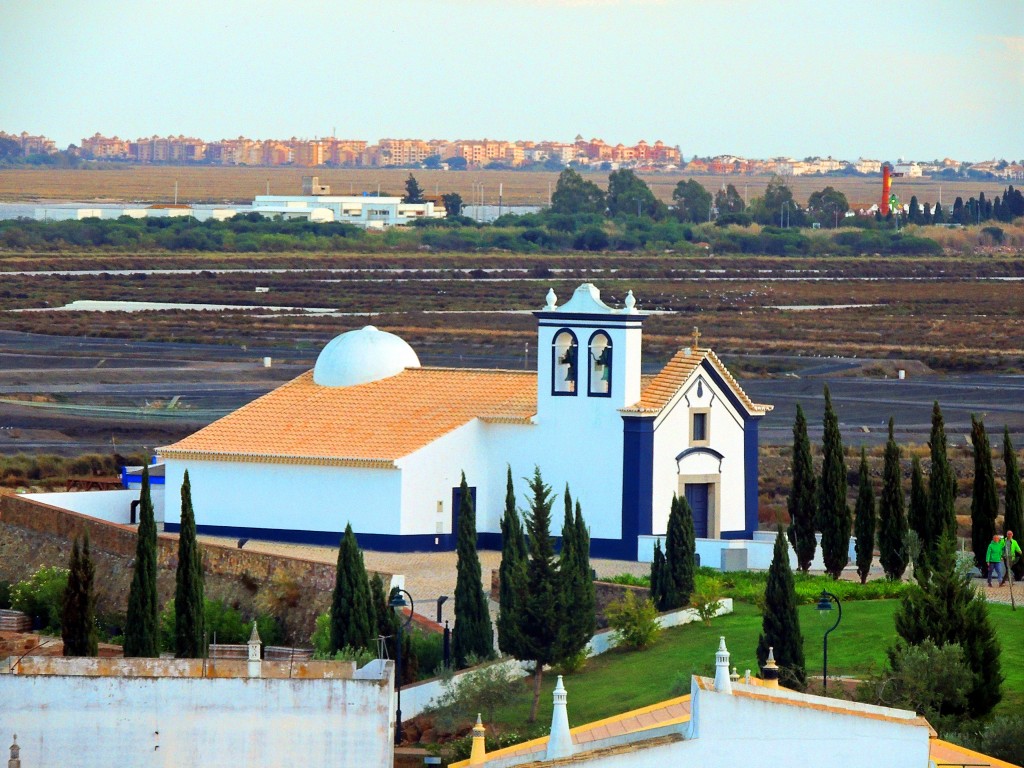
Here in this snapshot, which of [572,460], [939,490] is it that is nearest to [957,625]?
[939,490]

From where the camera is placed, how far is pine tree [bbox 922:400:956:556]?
126 ft

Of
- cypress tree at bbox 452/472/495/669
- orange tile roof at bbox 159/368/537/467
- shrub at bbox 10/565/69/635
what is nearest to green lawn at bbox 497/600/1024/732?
cypress tree at bbox 452/472/495/669

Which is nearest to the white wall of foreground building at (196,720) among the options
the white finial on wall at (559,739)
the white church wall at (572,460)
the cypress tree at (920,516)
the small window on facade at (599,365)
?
the white finial on wall at (559,739)

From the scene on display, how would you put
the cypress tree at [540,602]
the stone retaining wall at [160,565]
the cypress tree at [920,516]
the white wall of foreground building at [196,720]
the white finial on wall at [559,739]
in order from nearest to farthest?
the white finial on wall at [559,739] → the white wall of foreground building at [196,720] → the cypress tree at [540,602] → the stone retaining wall at [160,565] → the cypress tree at [920,516]

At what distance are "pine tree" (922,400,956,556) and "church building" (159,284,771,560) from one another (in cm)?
465

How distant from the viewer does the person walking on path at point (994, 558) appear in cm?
3812

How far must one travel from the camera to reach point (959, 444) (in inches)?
2525

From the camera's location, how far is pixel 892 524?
39.3m

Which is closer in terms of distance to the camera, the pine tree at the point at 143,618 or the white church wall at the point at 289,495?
the pine tree at the point at 143,618

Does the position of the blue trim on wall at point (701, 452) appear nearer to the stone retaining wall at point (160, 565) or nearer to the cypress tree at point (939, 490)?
the cypress tree at point (939, 490)

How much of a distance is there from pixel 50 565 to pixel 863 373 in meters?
49.5

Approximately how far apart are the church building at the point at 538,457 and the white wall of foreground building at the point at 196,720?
53.5 ft

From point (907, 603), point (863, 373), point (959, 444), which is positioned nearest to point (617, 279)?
point (863, 373)

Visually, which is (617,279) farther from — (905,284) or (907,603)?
(907,603)
